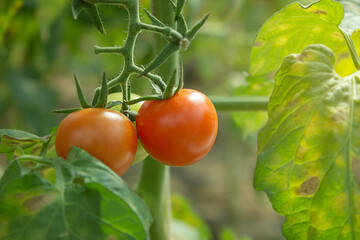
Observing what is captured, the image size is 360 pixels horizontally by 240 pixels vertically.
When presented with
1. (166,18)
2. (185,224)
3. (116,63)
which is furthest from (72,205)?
(116,63)

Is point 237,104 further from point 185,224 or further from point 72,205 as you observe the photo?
point 185,224

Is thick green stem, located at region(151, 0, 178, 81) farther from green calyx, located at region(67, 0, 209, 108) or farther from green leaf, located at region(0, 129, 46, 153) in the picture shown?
green leaf, located at region(0, 129, 46, 153)

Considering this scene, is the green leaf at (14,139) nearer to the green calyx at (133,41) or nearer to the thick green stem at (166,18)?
the green calyx at (133,41)

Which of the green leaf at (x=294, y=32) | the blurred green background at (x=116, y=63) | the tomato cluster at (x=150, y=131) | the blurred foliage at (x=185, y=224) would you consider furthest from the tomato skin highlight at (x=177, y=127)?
the blurred foliage at (x=185, y=224)

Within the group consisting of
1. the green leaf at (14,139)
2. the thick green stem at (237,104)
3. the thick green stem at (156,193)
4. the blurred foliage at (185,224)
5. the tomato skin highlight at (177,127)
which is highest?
the tomato skin highlight at (177,127)

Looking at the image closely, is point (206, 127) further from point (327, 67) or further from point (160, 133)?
point (327, 67)

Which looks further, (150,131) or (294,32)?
(294,32)

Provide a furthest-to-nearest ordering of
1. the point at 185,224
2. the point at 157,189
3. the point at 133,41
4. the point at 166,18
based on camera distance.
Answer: the point at 185,224 < the point at 157,189 < the point at 166,18 < the point at 133,41
